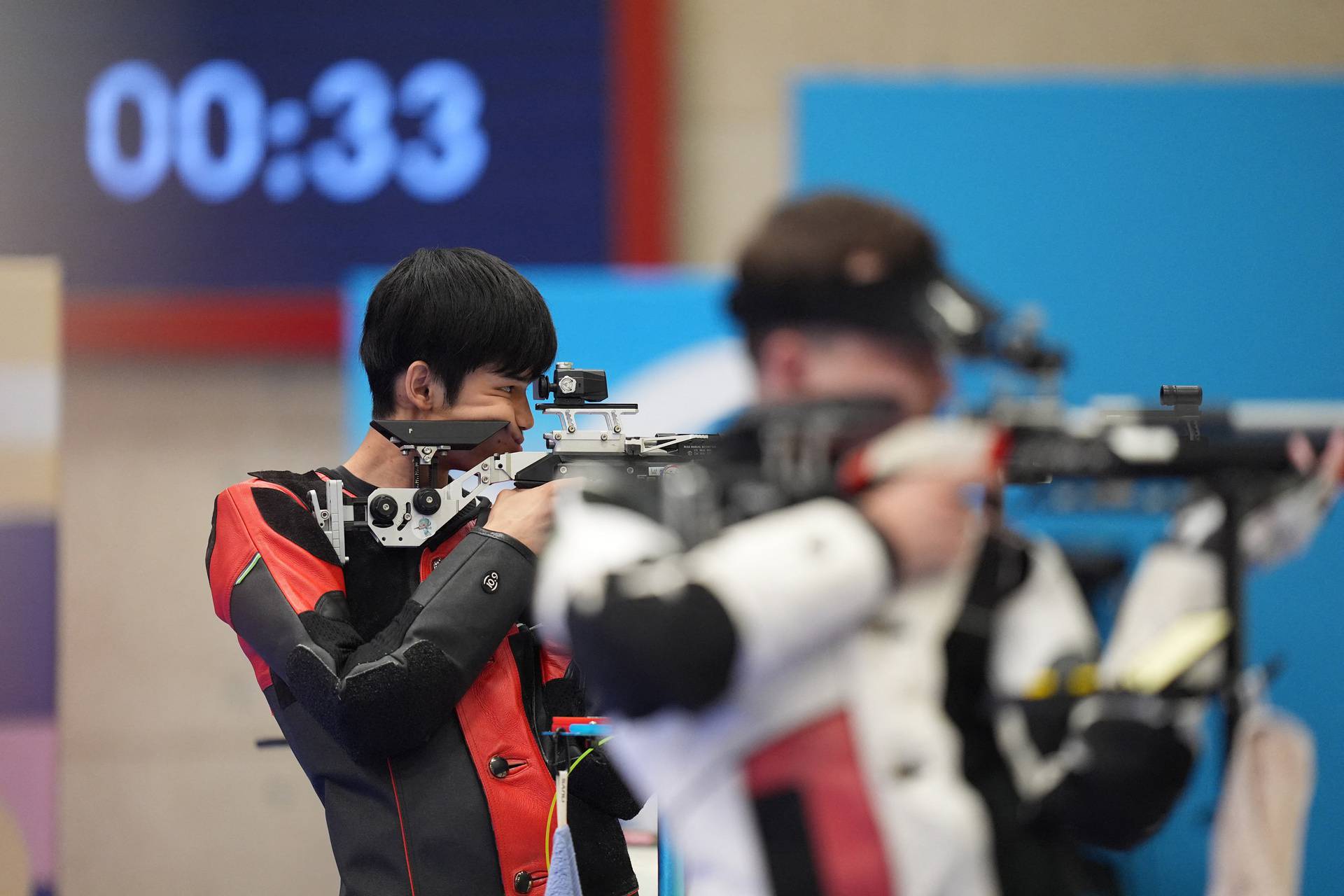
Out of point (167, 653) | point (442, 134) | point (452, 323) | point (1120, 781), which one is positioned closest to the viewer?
point (1120, 781)

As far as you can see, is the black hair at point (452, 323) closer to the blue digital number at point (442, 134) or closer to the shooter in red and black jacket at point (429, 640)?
the shooter in red and black jacket at point (429, 640)

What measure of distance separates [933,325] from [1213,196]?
1847 mm

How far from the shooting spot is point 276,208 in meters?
2.82

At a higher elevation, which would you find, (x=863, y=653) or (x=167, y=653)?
(x=863, y=653)

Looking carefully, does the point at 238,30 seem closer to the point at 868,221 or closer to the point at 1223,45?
the point at 1223,45

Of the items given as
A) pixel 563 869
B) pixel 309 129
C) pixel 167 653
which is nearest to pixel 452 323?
pixel 563 869

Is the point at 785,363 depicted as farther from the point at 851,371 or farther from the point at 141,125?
the point at 141,125

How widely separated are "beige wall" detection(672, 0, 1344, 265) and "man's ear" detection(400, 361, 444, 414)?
151 centimetres

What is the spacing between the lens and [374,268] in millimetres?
2795

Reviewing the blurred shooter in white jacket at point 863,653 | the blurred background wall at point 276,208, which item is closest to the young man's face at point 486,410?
the blurred shooter in white jacket at point 863,653

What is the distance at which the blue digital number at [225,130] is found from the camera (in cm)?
282

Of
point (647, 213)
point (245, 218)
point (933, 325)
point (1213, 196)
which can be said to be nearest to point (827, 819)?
point (933, 325)

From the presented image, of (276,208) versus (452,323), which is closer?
(452,323)

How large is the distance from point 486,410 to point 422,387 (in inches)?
2.8
